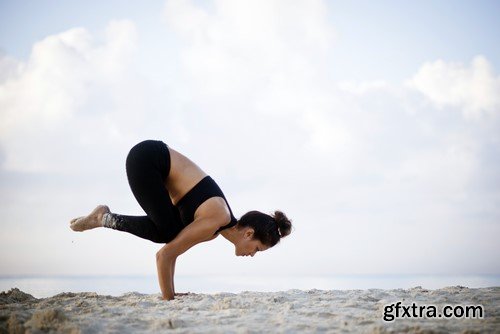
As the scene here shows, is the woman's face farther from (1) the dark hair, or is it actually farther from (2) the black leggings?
(2) the black leggings

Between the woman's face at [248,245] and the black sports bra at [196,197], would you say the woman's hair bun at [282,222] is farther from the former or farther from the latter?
the black sports bra at [196,197]

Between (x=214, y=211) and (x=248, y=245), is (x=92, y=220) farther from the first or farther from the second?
(x=248, y=245)

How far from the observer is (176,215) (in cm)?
352

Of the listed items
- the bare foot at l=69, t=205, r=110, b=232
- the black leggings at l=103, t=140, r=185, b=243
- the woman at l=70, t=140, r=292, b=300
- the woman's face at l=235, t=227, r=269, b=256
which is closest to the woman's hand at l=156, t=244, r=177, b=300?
the woman at l=70, t=140, r=292, b=300

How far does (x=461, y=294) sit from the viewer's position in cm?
336

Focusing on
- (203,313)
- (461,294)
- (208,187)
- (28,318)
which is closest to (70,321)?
(28,318)

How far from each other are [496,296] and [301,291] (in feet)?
5.11

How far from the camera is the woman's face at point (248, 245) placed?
12.1ft

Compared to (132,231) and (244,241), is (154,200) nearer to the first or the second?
(132,231)

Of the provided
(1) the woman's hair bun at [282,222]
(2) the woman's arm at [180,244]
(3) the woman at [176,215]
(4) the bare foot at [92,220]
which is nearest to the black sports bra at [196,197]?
(3) the woman at [176,215]

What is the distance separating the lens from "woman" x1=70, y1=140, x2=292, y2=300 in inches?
128

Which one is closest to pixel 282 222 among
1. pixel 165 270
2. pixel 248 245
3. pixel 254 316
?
pixel 248 245

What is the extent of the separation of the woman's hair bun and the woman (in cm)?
5

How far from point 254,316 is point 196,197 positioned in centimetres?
124
